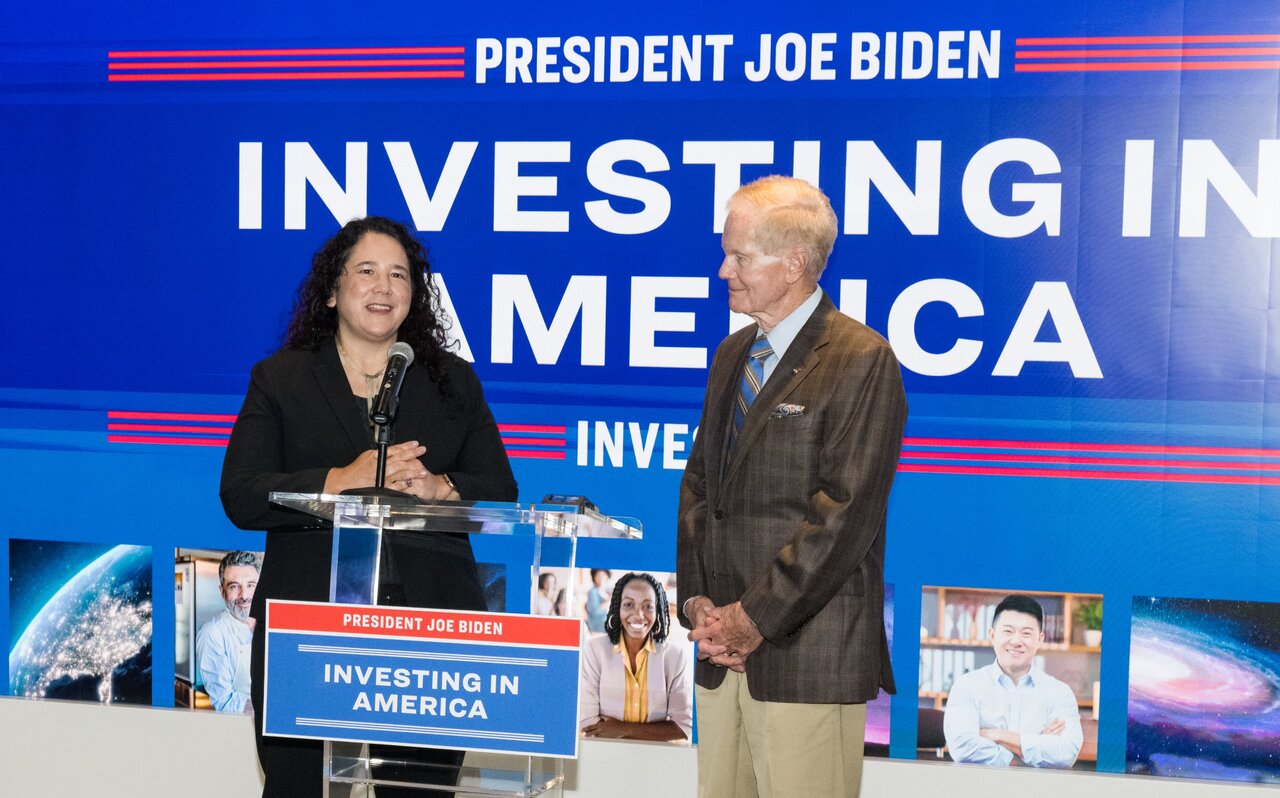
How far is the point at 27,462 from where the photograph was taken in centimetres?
420

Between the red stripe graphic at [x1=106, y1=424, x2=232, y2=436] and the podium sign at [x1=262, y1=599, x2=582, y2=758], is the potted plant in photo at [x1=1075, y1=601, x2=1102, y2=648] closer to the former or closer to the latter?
the podium sign at [x1=262, y1=599, x2=582, y2=758]

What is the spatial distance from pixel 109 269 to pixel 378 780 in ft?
7.99

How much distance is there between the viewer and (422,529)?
2359 mm

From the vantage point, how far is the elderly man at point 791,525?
250 centimetres

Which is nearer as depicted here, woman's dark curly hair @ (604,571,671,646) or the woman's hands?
the woman's hands

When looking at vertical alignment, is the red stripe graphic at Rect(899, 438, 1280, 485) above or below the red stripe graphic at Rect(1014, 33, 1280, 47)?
below

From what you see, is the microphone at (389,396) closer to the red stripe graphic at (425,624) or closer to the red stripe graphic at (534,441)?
the red stripe graphic at (425,624)

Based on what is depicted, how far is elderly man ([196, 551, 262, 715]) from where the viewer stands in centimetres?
411

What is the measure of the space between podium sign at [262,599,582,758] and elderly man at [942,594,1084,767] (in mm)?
1907

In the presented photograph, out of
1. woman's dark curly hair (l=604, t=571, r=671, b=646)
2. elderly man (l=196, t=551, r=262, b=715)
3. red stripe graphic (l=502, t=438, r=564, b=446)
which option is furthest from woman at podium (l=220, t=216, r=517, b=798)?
elderly man (l=196, t=551, r=262, b=715)

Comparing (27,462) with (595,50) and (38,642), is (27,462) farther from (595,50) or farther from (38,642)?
(595,50)

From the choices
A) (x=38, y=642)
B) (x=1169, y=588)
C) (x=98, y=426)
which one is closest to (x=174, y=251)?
(x=98, y=426)

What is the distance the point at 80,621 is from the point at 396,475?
214 cm

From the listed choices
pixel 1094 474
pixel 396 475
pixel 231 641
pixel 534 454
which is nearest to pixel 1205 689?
pixel 1094 474
